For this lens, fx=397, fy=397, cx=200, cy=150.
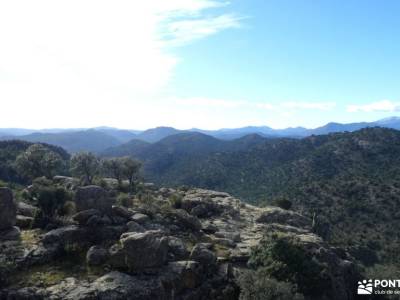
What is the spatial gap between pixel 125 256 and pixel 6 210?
408 inches

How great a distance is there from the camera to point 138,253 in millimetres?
26047

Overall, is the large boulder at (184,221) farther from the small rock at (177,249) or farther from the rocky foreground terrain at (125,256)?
the small rock at (177,249)

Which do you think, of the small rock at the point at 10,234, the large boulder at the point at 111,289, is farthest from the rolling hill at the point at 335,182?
the small rock at the point at 10,234

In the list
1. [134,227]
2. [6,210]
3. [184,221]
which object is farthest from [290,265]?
[6,210]

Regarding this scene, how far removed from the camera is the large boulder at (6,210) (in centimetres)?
2933

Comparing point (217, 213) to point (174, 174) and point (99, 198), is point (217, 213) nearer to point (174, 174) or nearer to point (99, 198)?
point (99, 198)

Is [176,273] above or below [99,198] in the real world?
below

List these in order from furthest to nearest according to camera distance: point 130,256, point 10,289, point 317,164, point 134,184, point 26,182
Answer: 1. point 317,164
2. point 26,182
3. point 134,184
4. point 130,256
5. point 10,289

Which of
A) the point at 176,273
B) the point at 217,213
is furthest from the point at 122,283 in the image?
the point at 217,213

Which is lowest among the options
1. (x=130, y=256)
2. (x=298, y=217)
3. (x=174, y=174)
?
(x=174, y=174)

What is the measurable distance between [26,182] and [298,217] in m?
66.8

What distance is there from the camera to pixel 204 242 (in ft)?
115

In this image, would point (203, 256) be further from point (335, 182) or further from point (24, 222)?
point (335, 182)

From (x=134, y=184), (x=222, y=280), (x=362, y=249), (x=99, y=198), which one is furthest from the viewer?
(x=362, y=249)
